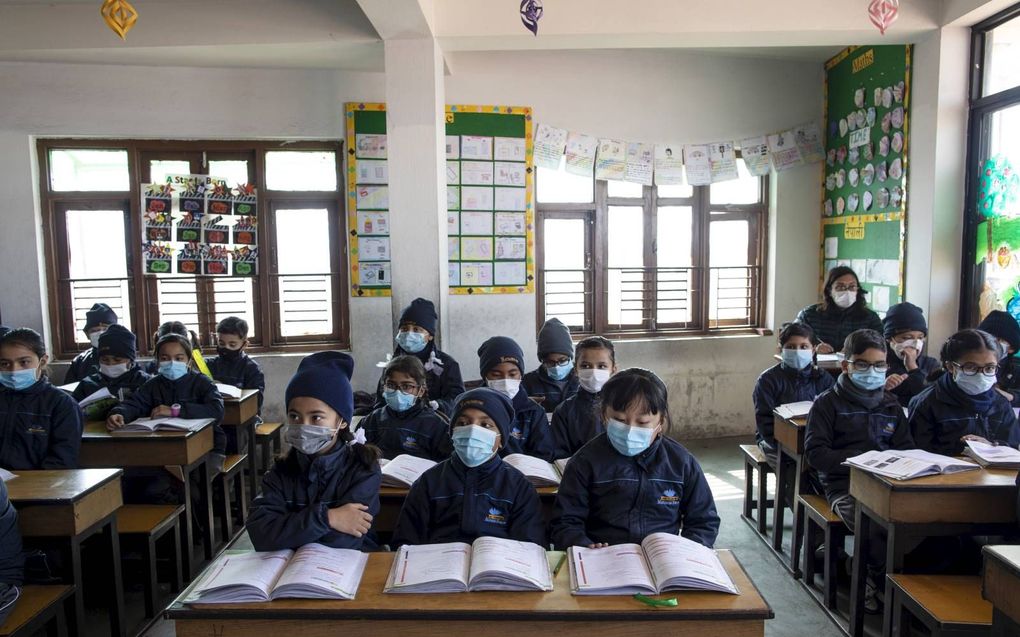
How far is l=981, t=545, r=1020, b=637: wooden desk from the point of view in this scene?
1503mm

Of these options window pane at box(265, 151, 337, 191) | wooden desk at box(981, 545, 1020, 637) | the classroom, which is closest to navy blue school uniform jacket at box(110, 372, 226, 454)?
the classroom

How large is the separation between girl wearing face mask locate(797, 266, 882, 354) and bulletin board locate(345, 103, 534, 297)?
7.03 ft

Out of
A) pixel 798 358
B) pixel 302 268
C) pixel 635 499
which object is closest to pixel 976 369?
pixel 798 358

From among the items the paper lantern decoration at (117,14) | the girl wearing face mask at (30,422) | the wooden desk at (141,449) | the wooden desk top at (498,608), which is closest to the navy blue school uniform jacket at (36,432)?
the girl wearing face mask at (30,422)

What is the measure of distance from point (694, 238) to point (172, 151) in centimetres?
413

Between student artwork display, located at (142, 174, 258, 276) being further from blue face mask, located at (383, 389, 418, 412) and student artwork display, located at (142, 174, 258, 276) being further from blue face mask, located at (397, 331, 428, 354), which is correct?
blue face mask, located at (383, 389, 418, 412)

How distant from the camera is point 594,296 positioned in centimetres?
560

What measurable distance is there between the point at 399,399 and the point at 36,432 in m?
1.51

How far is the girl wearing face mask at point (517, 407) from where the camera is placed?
3016 millimetres

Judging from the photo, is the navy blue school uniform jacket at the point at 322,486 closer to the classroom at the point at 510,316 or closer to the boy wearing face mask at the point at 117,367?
the classroom at the point at 510,316

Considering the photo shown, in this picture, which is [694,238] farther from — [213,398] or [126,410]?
[126,410]

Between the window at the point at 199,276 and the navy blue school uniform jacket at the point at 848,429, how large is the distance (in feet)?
11.9

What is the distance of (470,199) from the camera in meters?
5.25

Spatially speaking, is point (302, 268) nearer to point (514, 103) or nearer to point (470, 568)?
point (514, 103)
